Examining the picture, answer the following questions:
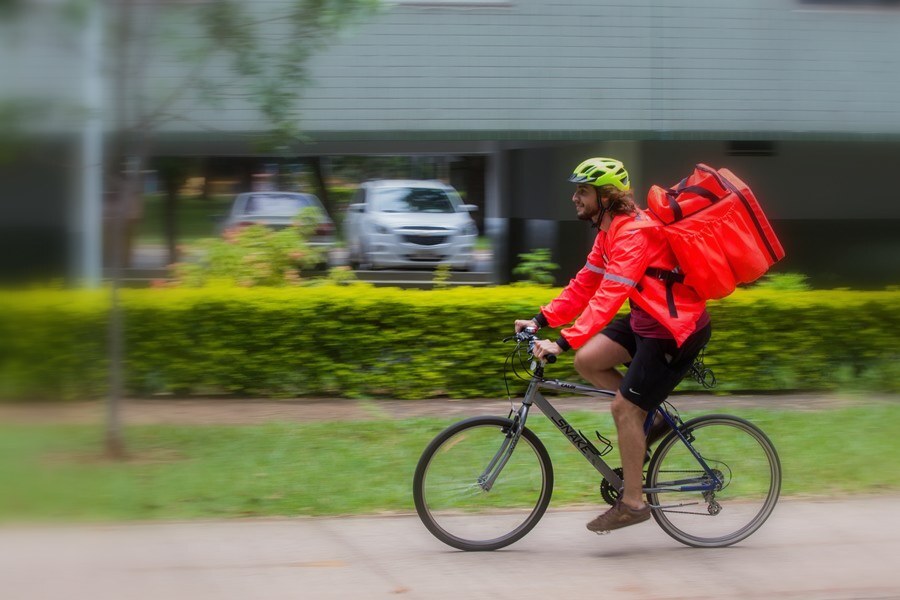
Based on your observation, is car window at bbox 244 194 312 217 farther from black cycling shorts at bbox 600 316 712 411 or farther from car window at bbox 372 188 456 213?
black cycling shorts at bbox 600 316 712 411

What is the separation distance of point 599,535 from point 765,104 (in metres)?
8.74

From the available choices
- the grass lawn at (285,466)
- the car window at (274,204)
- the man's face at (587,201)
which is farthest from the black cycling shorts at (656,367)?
the car window at (274,204)

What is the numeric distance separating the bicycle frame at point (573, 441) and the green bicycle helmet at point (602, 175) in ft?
2.98

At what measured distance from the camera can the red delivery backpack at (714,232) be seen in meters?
4.79

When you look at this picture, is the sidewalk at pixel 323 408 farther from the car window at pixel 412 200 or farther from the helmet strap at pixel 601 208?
the car window at pixel 412 200

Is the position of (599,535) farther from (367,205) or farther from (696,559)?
(367,205)

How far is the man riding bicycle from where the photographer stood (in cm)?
480

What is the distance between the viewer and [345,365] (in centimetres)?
880

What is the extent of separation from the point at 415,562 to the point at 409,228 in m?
13.5

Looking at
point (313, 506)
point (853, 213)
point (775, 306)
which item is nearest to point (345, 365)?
point (313, 506)

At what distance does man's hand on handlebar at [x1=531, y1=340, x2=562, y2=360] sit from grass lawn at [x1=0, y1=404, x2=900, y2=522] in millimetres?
995

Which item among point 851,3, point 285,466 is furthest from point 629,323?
point 851,3

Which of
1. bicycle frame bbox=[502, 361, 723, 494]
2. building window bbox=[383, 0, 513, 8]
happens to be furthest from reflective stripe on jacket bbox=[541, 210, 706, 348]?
building window bbox=[383, 0, 513, 8]

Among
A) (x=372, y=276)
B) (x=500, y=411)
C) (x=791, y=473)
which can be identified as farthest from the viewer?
(x=372, y=276)
